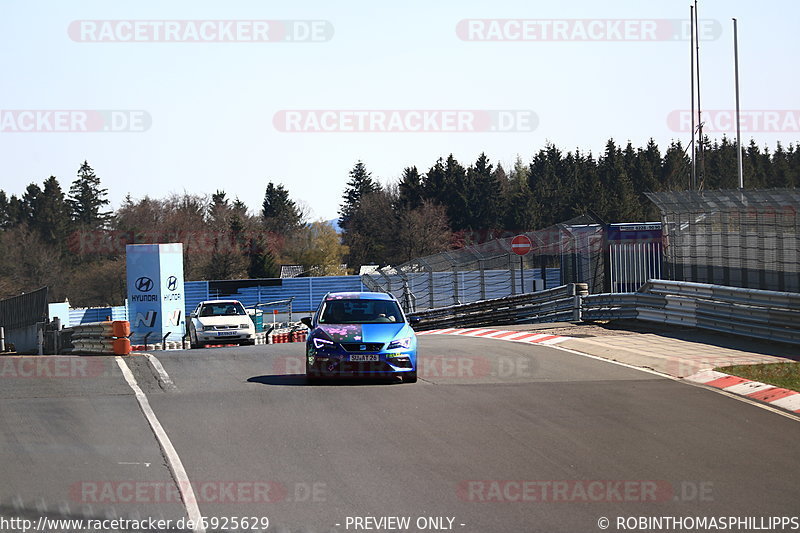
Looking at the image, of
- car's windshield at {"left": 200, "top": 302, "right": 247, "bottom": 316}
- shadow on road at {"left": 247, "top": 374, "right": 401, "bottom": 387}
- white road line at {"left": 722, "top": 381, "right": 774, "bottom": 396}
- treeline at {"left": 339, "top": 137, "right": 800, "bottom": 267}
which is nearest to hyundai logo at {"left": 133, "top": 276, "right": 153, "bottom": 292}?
car's windshield at {"left": 200, "top": 302, "right": 247, "bottom": 316}

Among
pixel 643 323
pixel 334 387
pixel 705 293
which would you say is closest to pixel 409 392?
pixel 334 387

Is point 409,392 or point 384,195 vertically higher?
point 384,195

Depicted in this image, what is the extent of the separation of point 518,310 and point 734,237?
820 cm

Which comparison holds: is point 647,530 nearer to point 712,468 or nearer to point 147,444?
point 712,468

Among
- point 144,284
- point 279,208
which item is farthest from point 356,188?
point 144,284

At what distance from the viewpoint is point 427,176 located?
94.8m

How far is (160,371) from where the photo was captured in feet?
47.7

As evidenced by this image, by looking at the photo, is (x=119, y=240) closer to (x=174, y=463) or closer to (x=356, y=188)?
(x=356, y=188)

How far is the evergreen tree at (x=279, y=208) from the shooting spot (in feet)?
354

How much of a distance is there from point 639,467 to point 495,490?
1.57m

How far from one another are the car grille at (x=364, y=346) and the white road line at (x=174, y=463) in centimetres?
293

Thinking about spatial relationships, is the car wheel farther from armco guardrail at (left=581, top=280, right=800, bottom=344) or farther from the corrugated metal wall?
the corrugated metal wall

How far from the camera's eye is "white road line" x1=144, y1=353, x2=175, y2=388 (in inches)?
529

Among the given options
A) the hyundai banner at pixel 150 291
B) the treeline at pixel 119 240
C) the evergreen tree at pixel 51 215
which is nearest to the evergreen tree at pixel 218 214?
the treeline at pixel 119 240
